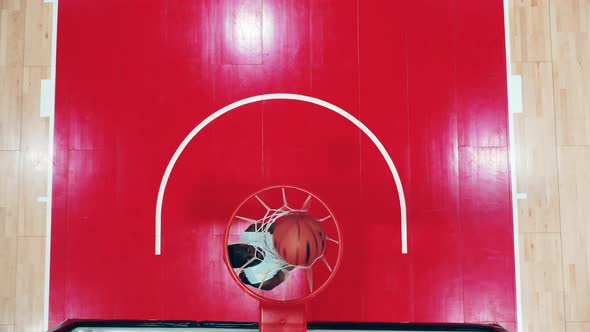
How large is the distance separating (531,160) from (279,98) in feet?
7.34

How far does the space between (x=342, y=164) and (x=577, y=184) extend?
202 centimetres

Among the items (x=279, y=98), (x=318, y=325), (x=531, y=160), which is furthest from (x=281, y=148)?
(x=531, y=160)

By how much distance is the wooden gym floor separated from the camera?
13.1 ft

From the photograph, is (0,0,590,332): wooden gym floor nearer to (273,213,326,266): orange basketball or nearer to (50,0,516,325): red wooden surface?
(50,0,516,325): red wooden surface

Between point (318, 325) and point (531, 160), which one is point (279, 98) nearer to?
point (318, 325)

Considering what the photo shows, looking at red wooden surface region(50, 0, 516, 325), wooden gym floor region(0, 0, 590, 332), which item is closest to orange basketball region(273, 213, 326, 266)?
red wooden surface region(50, 0, 516, 325)

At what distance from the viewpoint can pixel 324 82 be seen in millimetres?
4160

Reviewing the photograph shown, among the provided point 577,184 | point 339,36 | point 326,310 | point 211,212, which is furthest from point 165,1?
point 577,184

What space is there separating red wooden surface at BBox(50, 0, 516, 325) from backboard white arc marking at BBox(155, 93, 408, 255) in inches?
1.8

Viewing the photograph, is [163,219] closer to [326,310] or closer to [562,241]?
[326,310]

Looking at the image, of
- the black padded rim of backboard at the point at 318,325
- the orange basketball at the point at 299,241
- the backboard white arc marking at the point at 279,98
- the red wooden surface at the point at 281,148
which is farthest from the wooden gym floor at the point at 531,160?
the orange basketball at the point at 299,241

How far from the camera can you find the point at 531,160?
4.10m

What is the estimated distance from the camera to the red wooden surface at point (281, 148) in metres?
3.99

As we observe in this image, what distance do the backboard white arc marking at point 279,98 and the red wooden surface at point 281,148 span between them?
0.15 ft
